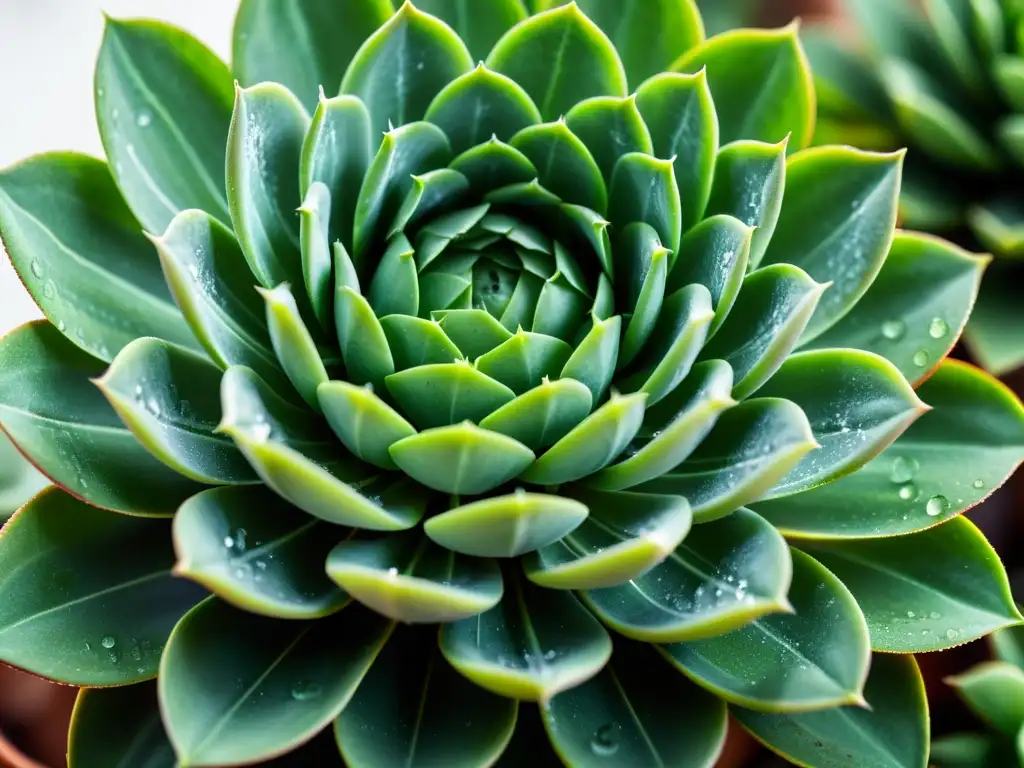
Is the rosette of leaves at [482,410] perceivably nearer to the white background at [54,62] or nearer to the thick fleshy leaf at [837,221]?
the thick fleshy leaf at [837,221]

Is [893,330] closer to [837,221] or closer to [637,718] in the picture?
[837,221]

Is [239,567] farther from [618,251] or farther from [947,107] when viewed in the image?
[947,107]

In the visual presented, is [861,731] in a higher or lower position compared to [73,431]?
lower

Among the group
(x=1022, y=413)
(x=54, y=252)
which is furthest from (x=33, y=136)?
(x=1022, y=413)

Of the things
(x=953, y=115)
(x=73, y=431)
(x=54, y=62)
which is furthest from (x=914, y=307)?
(x=54, y=62)

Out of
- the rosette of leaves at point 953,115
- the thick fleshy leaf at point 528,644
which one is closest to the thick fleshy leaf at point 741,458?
the thick fleshy leaf at point 528,644

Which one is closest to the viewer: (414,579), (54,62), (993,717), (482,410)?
(414,579)
